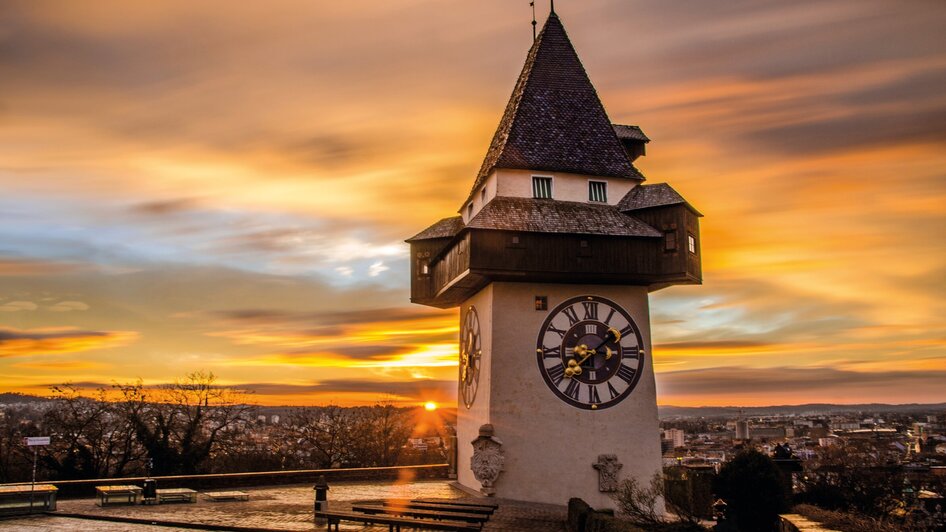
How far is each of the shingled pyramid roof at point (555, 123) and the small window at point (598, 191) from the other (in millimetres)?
304

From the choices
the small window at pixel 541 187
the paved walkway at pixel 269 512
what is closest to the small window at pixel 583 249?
the small window at pixel 541 187

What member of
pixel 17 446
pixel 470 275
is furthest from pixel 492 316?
pixel 17 446

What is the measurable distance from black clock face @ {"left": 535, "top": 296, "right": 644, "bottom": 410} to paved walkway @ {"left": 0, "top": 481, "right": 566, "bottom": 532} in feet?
10.7

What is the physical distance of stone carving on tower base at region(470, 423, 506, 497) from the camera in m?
21.9

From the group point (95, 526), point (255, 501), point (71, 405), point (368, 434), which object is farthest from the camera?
point (368, 434)

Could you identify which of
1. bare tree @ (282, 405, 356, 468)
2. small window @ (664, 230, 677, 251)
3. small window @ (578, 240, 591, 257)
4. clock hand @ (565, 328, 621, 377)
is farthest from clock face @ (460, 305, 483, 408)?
bare tree @ (282, 405, 356, 468)

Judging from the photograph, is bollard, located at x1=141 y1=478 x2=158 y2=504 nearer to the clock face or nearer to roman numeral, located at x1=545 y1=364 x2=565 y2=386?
the clock face

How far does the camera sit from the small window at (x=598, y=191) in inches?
980

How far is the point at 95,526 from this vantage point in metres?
17.4

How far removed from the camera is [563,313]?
76.6 feet

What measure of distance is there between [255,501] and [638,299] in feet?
38.0

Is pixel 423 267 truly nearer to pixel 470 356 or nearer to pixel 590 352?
pixel 470 356

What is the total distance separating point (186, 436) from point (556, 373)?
1593 centimetres

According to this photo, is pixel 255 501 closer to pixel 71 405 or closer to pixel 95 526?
pixel 95 526
